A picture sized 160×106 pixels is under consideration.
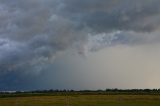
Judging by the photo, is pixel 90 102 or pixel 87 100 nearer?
pixel 90 102
